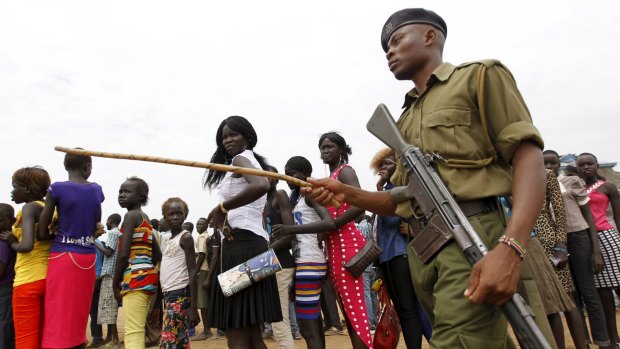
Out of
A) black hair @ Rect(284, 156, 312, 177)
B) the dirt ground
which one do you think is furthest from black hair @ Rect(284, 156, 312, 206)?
the dirt ground

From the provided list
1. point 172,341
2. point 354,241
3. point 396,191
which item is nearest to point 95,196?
point 172,341

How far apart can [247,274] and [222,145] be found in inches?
45.3

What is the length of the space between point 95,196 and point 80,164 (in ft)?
1.04

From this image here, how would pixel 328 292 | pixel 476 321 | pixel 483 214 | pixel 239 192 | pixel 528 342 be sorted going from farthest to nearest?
1. pixel 328 292
2. pixel 239 192
3. pixel 483 214
4. pixel 476 321
5. pixel 528 342

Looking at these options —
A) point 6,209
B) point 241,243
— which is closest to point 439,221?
point 241,243

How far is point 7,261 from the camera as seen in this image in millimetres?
4445

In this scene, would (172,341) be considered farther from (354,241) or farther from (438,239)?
(438,239)

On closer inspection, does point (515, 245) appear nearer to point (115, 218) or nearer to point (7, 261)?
point (7, 261)

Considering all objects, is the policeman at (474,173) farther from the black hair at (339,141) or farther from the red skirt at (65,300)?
the red skirt at (65,300)

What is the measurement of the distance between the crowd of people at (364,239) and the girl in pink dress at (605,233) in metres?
0.02

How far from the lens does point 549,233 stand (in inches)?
168

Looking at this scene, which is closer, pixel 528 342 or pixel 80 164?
pixel 528 342

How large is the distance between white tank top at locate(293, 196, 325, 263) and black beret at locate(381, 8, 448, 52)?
7.56 feet

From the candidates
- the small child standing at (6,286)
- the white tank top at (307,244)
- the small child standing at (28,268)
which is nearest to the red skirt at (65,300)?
Result: the small child standing at (28,268)
